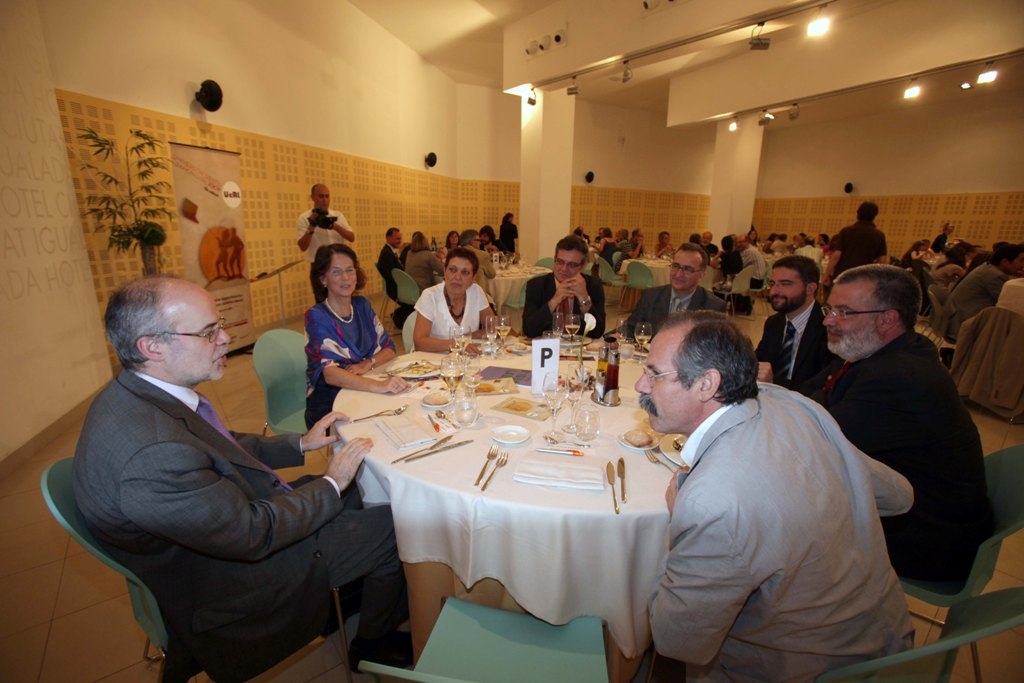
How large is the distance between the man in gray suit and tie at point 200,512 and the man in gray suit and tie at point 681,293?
2.48 metres

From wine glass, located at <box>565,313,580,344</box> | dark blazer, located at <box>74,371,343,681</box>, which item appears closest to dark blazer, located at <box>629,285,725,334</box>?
wine glass, located at <box>565,313,580,344</box>

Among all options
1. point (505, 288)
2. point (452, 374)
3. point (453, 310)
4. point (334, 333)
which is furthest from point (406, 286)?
point (452, 374)

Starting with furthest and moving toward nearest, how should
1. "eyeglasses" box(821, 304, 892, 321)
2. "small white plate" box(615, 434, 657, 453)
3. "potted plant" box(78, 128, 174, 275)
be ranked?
"potted plant" box(78, 128, 174, 275) < "eyeglasses" box(821, 304, 892, 321) < "small white plate" box(615, 434, 657, 453)

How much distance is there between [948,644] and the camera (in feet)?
2.93

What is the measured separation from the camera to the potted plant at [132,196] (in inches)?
172

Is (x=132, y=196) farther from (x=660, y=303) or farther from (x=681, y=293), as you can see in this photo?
(x=681, y=293)

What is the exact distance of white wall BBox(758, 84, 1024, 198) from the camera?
1163 centimetres

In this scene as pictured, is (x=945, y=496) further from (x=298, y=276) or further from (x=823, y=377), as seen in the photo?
(x=298, y=276)

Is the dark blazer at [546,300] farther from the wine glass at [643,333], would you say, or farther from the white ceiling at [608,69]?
the white ceiling at [608,69]

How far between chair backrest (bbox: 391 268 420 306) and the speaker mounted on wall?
2.82 meters

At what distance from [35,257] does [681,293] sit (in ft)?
Answer: 16.4

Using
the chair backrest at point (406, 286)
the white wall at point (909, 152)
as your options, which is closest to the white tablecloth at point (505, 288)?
the chair backrest at point (406, 286)

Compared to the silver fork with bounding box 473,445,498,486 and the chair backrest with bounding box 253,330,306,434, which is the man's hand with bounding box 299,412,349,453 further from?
the chair backrest with bounding box 253,330,306,434

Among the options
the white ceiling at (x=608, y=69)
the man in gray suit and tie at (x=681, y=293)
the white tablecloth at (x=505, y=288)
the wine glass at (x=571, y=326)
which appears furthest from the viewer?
the white ceiling at (x=608, y=69)
